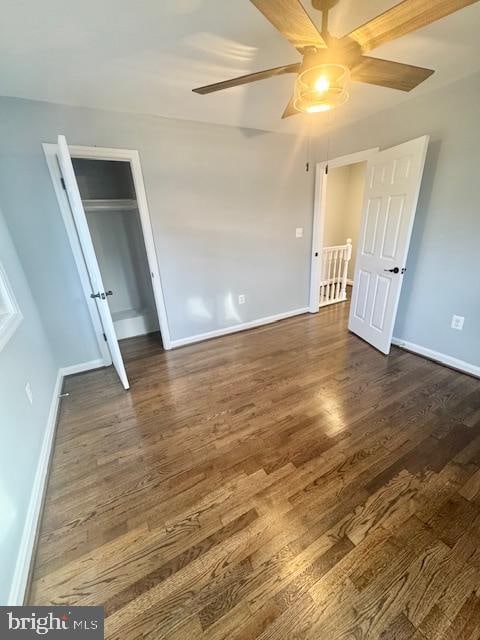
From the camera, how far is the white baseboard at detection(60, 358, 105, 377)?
2696 millimetres

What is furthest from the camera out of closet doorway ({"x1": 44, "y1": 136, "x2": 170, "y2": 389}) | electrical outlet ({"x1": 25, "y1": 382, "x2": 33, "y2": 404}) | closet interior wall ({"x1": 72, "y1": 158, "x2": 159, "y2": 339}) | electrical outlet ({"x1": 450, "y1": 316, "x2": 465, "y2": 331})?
closet interior wall ({"x1": 72, "y1": 158, "x2": 159, "y2": 339})

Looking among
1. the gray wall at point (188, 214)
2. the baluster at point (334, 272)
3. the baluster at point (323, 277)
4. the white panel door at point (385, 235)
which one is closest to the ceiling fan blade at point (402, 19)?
the white panel door at point (385, 235)

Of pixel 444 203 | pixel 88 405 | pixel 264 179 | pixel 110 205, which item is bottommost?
pixel 88 405

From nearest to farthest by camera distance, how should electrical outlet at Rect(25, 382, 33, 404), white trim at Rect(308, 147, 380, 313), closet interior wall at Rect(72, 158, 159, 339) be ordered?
electrical outlet at Rect(25, 382, 33, 404)
white trim at Rect(308, 147, 380, 313)
closet interior wall at Rect(72, 158, 159, 339)

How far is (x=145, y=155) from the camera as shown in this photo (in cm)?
251

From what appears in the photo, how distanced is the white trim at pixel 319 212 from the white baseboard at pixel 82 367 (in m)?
3.07

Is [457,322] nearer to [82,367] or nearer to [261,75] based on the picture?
[261,75]

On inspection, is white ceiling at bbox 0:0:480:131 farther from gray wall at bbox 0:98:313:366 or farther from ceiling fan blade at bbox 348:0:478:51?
ceiling fan blade at bbox 348:0:478:51

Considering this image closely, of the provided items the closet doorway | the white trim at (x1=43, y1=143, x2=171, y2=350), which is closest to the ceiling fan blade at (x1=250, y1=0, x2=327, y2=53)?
the closet doorway

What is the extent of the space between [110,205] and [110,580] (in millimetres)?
3436

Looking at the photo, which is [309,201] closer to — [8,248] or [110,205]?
[110,205]

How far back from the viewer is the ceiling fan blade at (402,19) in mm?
953

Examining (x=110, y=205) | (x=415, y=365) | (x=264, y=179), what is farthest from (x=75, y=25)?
(x=415, y=365)

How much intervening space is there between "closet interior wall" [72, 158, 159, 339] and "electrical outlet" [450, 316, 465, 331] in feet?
11.3
